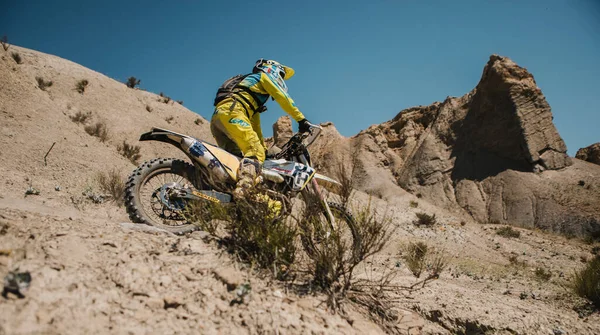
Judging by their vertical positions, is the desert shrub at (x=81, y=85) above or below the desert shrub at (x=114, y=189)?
above

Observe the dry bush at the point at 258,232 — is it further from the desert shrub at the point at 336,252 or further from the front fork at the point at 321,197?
the front fork at the point at 321,197

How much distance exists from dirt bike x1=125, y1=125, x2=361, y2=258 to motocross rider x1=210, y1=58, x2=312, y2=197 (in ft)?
0.60

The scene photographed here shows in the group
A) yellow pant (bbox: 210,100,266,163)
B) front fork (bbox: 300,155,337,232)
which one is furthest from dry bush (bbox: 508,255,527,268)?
yellow pant (bbox: 210,100,266,163)

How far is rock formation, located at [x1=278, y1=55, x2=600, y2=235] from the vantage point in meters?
19.0

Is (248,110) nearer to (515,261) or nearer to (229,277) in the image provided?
(229,277)

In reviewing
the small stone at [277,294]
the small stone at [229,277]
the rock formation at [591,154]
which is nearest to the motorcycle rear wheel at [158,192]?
the small stone at [229,277]

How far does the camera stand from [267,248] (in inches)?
95.4

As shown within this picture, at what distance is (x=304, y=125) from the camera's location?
3.91 metres

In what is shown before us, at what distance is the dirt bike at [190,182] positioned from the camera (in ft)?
10.3

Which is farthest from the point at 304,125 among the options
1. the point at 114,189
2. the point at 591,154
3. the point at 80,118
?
the point at 591,154

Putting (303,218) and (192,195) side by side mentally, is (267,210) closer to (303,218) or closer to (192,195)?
(303,218)

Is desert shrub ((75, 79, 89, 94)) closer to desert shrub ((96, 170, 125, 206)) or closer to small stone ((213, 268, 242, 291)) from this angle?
desert shrub ((96, 170, 125, 206))

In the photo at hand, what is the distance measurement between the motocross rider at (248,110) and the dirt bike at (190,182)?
0.18 metres

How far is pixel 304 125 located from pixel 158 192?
1786 mm
